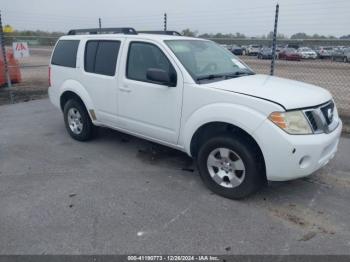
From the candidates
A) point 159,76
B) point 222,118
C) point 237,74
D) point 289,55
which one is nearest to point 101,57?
point 159,76

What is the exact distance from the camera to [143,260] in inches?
109

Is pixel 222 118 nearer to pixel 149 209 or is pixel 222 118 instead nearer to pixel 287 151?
pixel 287 151

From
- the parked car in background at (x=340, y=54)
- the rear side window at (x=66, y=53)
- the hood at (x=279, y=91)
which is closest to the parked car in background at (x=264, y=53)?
the parked car in background at (x=340, y=54)

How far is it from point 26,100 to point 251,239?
868 cm

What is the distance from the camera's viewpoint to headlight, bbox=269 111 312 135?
328cm

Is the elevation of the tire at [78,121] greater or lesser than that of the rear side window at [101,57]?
lesser

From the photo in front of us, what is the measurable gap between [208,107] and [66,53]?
126 inches

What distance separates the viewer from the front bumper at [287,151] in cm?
326

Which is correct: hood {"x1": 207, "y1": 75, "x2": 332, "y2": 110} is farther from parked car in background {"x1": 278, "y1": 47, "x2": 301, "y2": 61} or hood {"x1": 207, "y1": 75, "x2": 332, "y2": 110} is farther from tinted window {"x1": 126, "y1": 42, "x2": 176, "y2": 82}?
parked car in background {"x1": 278, "y1": 47, "x2": 301, "y2": 61}

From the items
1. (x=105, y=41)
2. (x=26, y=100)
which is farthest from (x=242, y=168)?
(x=26, y=100)

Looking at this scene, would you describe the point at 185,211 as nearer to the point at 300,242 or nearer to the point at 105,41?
the point at 300,242

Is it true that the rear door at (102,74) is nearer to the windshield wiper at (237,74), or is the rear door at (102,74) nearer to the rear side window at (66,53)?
the rear side window at (66,53)

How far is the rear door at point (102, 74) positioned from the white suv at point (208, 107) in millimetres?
16

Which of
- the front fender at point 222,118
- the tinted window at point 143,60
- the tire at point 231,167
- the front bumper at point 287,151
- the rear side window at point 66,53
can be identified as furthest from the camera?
the rear side window at point 66,53
